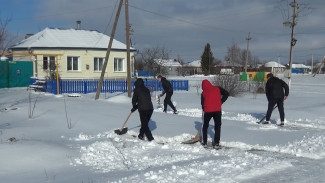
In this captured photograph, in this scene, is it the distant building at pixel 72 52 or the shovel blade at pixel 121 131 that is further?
the distant building at pixel 72 52

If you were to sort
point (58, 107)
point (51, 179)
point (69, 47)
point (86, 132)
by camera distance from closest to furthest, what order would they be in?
point (51, 179)
point (86, 132)
point (58, 107)
point (69, 47)

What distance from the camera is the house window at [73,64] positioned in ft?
108

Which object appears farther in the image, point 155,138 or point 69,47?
point 69,47

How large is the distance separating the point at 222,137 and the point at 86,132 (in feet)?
12.0

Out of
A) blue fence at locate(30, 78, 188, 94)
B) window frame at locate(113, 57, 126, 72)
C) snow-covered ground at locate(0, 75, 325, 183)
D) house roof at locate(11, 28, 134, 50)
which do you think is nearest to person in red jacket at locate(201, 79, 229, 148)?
snow-covered ground at locate(0, 75, 325, 183)

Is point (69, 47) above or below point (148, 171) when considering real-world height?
above

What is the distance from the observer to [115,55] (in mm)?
35188

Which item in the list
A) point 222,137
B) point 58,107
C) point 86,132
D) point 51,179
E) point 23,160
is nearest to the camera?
point 51,179

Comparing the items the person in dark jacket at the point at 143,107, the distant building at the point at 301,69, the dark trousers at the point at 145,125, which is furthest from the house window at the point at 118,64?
the distant building at the point at 301,69

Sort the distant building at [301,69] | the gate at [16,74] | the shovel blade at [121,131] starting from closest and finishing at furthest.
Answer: the shovel blade at [121,131] → the gate at [16,74] → the distant building at [301,69]

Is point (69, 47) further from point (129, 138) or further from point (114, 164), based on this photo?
point (114, 164)

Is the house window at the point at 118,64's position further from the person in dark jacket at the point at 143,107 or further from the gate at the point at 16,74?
the person in dark jacket at the point at 143,107

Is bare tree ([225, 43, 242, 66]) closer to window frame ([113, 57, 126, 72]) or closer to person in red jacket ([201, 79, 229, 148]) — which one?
window frame ([113, 57, 126, 72])

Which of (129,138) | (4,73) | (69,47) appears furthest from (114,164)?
(69,47)
